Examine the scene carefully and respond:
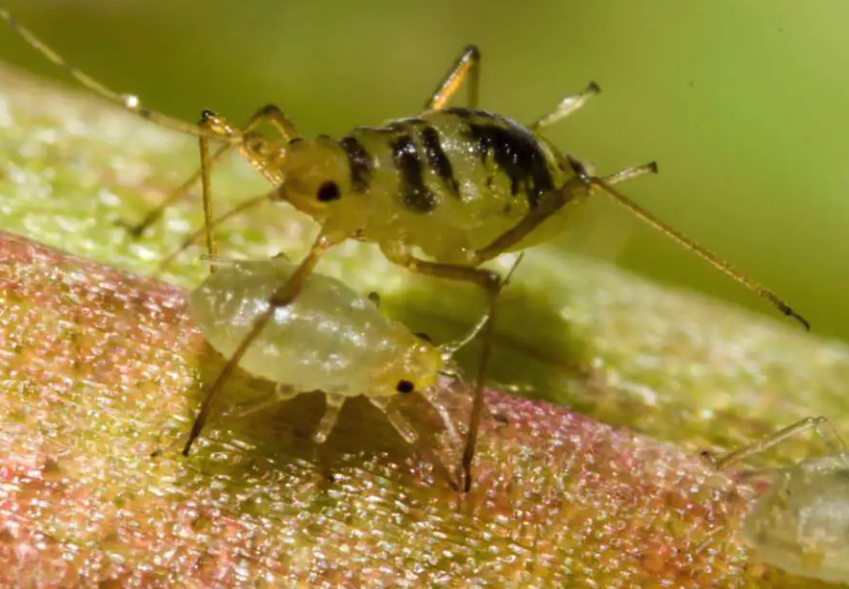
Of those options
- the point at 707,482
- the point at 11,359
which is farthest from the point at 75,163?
the point at 707,482

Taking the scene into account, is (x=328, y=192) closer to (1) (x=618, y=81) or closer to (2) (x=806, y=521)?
(2) (x=806, y=521)

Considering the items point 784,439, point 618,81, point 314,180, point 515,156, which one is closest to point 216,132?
point 314,180

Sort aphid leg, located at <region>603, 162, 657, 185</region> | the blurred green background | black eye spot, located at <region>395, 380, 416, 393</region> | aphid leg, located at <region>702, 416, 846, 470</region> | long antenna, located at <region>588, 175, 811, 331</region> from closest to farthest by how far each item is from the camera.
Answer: black eye spot, located at <region>395, 380, 416, 393</region> → aphid leg, located at <region>702, 416, 846, 470</region> → long antenna, located at <region>588, 175, 811, 331</region> → aphid leg, located at <region>603, 162, 657, 185</region> → the blurred green background

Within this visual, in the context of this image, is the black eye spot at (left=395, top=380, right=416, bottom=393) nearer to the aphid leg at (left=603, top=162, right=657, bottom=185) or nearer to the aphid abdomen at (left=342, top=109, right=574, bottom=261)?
the aphid abdomen at (left=342, top=109, right=574, bottom=261)

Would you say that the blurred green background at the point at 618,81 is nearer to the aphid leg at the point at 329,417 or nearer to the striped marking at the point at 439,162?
the striped marking at the point at 439,162

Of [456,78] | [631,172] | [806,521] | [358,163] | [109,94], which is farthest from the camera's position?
[456,78]

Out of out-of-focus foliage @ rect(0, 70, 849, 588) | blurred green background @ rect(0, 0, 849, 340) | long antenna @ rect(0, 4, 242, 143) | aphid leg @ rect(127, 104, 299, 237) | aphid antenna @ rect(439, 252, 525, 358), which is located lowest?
out-of-focus foliage @ rect(0, 70, 849, 588)

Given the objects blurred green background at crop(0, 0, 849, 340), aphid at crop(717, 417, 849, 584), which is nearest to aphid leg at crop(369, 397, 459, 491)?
aphid at crop(717, 417, 849, 584)
